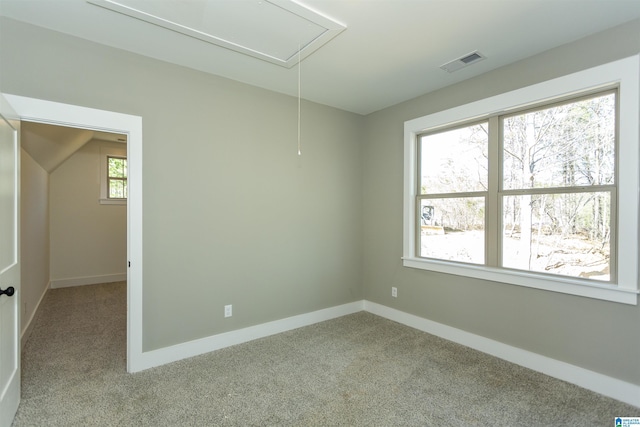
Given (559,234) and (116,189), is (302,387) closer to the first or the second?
(559,234)

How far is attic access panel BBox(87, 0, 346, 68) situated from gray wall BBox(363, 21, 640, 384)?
1671 millimetres

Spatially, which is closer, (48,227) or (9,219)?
(9,219)

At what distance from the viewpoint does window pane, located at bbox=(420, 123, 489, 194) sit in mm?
3094

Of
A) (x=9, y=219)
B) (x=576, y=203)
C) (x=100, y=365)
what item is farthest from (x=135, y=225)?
(x=576, y=203)

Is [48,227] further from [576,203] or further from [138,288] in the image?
[576,203]

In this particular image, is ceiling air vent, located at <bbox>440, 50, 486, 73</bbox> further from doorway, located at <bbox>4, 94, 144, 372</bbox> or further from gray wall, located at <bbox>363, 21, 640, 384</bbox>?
doorway, located at <bbox>4, 94, 144, 372</bbox>

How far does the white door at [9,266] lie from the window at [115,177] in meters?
4.35

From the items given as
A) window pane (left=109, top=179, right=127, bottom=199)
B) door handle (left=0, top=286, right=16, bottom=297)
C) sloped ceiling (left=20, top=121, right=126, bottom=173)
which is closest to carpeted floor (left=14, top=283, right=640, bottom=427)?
door handle (left=0, top=286, right=16, bottom=297)

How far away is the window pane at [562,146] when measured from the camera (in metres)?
2.33

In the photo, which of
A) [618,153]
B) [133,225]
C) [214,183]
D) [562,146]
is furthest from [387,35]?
[133,225]

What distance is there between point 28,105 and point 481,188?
12.8ft

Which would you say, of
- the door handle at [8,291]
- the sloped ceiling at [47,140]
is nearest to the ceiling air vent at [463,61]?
the door handle at [8,291]

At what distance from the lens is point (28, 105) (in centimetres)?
217

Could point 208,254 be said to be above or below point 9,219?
below
